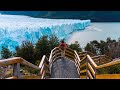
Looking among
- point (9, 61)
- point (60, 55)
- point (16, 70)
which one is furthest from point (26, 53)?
point (9, 61)

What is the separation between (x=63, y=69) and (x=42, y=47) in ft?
12.9

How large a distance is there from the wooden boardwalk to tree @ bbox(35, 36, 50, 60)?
5.02 feet

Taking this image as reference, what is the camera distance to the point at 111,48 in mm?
13039

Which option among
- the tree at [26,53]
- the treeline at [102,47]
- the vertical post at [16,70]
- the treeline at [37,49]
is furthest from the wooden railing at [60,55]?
the vertical post at [16,70]

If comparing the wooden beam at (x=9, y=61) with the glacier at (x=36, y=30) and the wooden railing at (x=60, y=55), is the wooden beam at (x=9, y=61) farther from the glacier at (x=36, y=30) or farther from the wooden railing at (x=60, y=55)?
the wooden railing at (x=60, y=55)

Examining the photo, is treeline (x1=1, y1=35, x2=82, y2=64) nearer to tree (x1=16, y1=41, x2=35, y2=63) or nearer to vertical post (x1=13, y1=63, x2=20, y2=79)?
tree (x1=16, y1=41, x2=35, y2=63)

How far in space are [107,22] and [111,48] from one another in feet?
27.6

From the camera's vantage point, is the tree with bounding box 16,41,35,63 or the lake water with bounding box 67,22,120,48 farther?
the tree with bounding box 16,41,35,63

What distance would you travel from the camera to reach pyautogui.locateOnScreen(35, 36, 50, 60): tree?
39.8 feet

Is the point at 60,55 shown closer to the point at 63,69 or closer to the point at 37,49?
the point at 37,49

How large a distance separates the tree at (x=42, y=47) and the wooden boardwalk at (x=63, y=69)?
1.53 metres

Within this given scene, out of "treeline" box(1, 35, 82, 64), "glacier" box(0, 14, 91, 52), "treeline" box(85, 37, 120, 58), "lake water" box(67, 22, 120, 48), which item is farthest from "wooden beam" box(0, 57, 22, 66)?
"treeline" box(85, 37, 120, 58)
